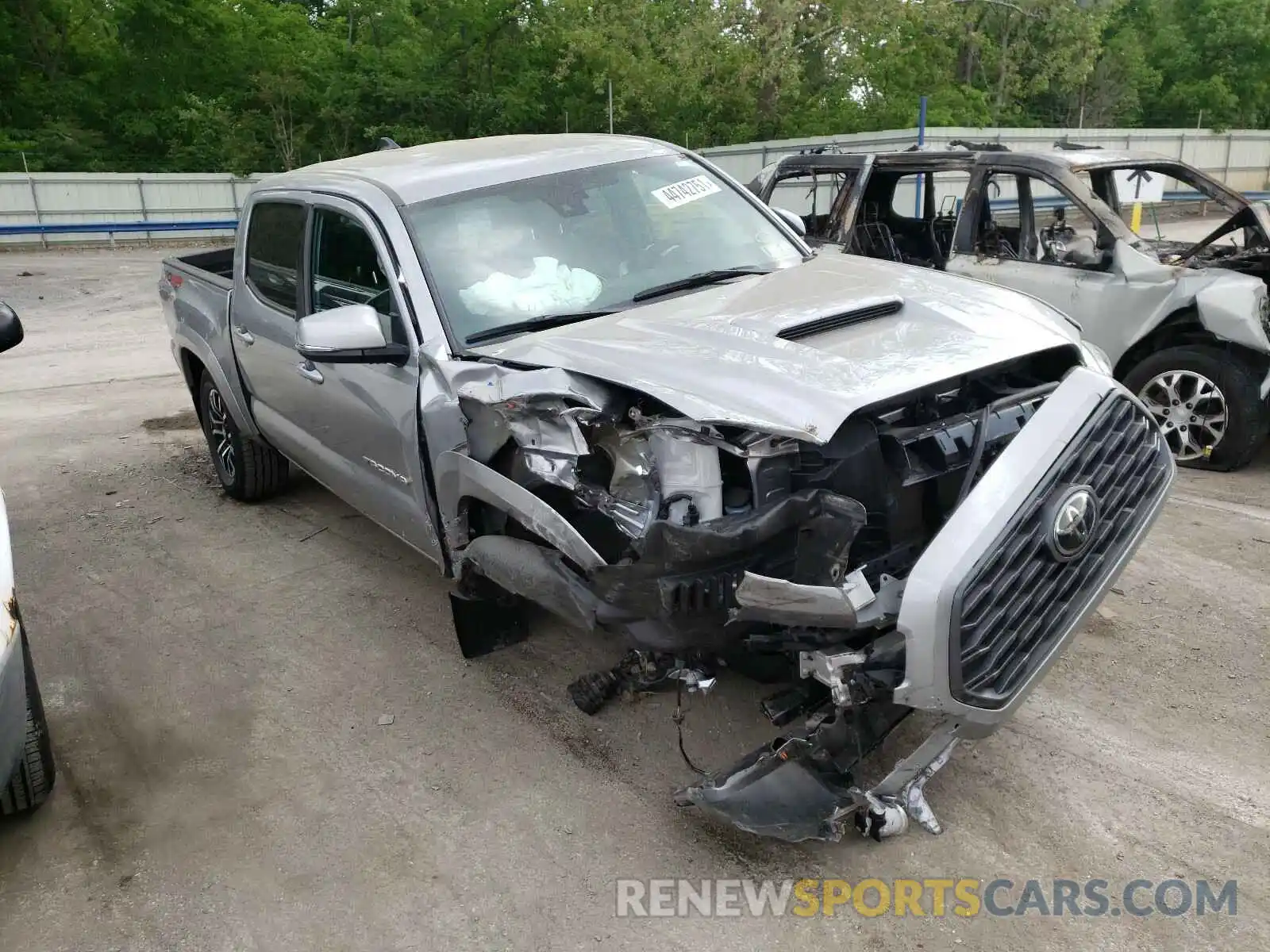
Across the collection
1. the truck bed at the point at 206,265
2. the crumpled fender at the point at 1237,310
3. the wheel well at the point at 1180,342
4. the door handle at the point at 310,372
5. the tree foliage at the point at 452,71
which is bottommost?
the wheel well at the point at 1180,342

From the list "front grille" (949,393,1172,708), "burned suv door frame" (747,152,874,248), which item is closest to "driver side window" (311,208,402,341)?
"front grille" (949,393,1172,708)

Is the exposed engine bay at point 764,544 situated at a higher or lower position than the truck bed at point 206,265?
lower

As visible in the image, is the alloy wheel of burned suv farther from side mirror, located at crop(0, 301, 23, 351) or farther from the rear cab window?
side mirror, located at crop(0, 301, 23, 351)

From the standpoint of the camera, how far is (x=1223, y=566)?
15.4 feet

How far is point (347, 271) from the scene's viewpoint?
4.27 meters

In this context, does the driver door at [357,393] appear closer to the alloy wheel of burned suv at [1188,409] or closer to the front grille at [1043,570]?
the front grille at [1043,570]

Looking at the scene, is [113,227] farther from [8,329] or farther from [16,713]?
[16,713]

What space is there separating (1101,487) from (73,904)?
10.7 feet

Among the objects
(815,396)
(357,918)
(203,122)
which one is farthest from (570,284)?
(203,122)

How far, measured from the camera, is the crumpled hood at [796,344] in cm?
279

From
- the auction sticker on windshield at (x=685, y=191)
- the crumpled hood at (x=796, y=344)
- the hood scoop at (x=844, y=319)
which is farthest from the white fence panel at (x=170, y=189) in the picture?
the hood scoop at (x=844, y=319)

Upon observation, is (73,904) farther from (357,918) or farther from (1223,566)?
(1223,566)

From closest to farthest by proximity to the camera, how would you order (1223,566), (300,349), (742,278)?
1. (300,349)
2. (742,278)
3. (1223,566)

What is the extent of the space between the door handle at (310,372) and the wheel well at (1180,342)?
467 centimetres
